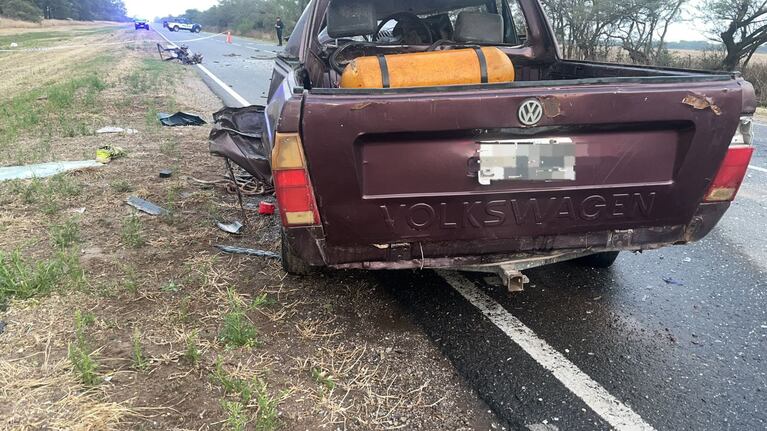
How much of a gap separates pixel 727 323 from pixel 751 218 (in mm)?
2407

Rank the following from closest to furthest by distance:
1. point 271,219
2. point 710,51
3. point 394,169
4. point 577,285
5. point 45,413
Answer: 1. point 45,413
2. point 394,169
3. point 577,285
4. point 271,219
5. point 710,51

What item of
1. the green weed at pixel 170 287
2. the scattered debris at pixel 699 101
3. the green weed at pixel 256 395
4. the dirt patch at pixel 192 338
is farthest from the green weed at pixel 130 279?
the scattered debris at pixel 699 101

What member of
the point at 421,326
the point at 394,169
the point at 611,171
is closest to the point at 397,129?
the point at 394,169

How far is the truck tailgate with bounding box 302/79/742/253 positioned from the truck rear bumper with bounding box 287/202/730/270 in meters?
0.05

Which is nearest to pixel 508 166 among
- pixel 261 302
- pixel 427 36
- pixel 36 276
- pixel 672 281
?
pixel 261 302

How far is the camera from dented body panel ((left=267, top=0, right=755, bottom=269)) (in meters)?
2.38

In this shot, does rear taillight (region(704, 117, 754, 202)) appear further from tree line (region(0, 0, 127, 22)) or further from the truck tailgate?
tree line (region(0, 0, 127, 22))

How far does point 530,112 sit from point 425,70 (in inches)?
42.1

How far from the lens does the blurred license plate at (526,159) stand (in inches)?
97.7

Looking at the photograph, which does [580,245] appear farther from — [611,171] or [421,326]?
[421,326]

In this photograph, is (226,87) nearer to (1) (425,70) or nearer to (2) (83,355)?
(1) (425,70)

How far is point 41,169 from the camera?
595cm

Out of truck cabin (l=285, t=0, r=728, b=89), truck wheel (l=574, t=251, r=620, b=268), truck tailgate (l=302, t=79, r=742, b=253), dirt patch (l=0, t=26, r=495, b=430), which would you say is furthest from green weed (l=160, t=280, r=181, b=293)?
truck wheel (l=574, t=251, r=620, b=268)

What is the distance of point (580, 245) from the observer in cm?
279
